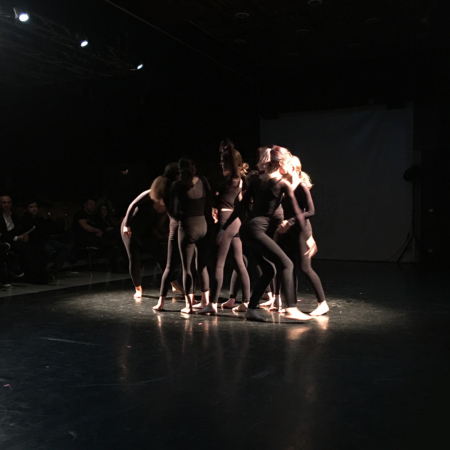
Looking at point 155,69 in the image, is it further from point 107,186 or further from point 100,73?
point 107,186

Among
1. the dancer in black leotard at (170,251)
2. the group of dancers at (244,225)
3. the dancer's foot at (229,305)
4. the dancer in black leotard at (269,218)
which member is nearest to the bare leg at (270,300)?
the group of dancers at (244,225)

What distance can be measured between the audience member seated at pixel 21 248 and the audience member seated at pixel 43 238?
0.07m

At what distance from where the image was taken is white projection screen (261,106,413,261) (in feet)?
34.1

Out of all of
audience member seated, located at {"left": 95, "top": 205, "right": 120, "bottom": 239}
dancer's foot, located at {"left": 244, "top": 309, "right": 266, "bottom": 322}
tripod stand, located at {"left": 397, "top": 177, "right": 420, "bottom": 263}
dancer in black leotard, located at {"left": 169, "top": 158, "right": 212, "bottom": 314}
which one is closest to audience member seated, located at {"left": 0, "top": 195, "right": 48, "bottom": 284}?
audience member seated, located at {"left": 95, "top": 205, "right": 120, "bottom": 239}

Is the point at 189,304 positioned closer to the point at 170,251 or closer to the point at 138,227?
the point at 170,251

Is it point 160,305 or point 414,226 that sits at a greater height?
point 414,226

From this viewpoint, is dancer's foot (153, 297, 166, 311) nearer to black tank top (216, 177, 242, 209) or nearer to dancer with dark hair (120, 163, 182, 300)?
dancer with dark hair (120, 163, 182, 300)

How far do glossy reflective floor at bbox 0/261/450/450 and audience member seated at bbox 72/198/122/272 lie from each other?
2.61 metres

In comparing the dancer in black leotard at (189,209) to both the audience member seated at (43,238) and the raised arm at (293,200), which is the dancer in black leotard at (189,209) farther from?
the audience member seated at (43,238)

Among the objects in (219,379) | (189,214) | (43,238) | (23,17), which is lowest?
(219,379)

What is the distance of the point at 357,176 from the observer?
35.3ft

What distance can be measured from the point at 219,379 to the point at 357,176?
844 cm

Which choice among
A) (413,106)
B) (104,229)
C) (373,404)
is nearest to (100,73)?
(104,229)

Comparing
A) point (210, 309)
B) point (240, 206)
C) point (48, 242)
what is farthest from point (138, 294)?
point (48, 242)
